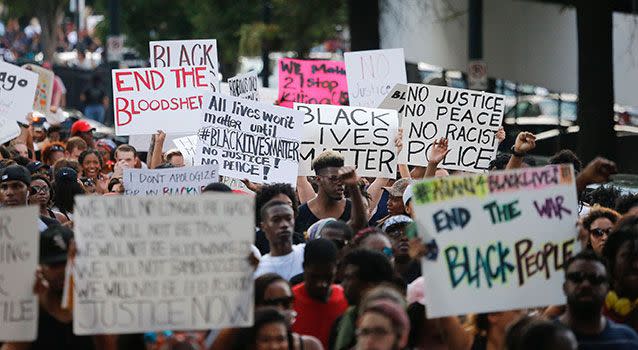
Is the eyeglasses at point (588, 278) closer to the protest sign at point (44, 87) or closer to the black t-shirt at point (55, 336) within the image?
the black t-shirt at point (55, 336)

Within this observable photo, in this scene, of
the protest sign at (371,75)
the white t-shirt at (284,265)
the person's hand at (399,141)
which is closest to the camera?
the white t-shirt at (284,265)

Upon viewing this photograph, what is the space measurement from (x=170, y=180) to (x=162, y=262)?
4536 mm

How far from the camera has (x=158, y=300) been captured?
285 inches

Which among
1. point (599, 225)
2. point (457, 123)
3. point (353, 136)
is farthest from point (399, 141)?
point (599, 225)

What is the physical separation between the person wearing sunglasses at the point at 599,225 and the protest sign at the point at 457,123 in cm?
356

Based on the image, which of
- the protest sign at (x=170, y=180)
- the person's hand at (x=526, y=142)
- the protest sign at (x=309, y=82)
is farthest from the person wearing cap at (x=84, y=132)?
the person's hand at (x=526, y=142)

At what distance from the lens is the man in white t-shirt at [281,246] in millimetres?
9125

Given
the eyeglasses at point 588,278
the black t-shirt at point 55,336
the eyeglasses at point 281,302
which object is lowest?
the black t-shirt at point 55,336

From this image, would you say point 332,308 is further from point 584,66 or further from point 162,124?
point 584,66

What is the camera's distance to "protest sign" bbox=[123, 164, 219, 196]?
1169 centimetres

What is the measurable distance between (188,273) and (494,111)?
6587mm

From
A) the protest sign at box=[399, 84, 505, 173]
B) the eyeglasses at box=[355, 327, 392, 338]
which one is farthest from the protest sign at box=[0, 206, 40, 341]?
the protest sign at box=[399, 84, 505, 173]

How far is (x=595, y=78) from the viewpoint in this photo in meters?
19.5

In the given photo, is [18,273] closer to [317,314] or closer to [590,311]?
[317,314]
